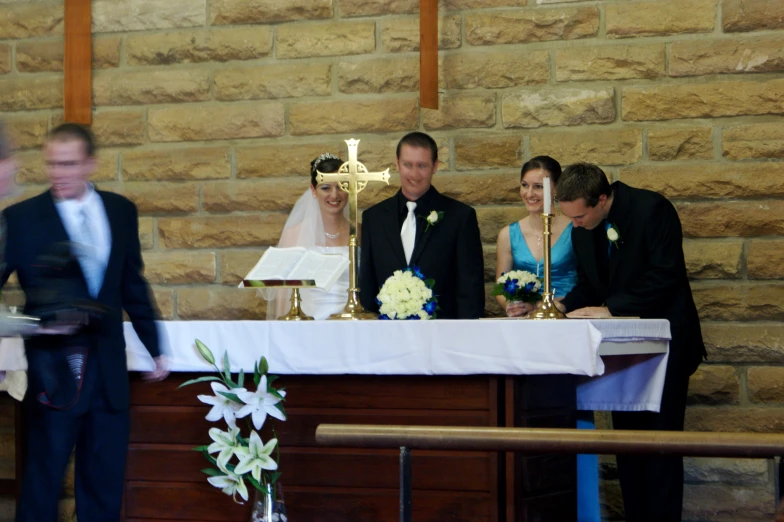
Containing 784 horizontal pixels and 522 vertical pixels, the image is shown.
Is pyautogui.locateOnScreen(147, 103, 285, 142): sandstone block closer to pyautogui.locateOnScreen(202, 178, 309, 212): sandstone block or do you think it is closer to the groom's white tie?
pyautogui.locateOnScreen(202, 178, 309, 212): sandstone block

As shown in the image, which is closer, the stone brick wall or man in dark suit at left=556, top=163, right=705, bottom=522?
man in dark suit at left=556, top=163, right=705, bottom=522

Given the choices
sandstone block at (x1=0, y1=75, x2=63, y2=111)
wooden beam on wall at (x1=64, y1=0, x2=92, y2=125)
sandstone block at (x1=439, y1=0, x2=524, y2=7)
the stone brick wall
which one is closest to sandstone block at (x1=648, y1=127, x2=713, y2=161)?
the stone brick wall

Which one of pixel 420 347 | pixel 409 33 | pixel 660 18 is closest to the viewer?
pixel 420 347

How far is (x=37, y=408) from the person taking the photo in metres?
3.48

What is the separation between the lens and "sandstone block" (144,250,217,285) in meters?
6.34

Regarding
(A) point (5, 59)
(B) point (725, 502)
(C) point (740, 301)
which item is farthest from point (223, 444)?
(A) point (5, 59)

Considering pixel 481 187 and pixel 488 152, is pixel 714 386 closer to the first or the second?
pixel 481 187

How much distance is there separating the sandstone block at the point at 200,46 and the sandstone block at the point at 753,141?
2596 millimetres

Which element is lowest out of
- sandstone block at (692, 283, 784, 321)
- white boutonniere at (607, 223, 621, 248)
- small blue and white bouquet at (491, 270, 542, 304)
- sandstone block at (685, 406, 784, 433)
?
sandstone block at (685, 406, 784, 433)

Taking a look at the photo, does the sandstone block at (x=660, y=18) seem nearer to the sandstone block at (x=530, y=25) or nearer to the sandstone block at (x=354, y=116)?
the sandstone block at (x=530, y=25)

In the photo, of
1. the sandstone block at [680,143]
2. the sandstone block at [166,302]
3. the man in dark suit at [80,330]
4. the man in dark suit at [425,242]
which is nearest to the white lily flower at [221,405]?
the man in dark suit at [80,330]

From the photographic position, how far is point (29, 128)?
21.9 ft

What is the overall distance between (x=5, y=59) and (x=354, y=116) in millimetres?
2264

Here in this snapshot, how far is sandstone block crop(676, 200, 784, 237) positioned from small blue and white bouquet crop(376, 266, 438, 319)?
176 cm
